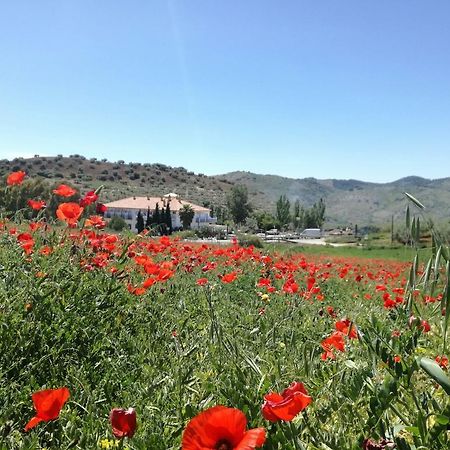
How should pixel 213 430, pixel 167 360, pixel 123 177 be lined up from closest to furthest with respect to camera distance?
pixel 213 430 → pixel 167 360 → pixel 123 177

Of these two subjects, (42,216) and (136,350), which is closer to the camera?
(136,350)

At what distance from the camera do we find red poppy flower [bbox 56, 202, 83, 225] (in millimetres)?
3531

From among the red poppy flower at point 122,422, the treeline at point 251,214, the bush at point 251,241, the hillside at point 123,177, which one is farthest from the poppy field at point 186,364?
the hillside at point 123,177

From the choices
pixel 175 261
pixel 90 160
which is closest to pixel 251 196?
pixel 90 160

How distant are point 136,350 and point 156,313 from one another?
0.96m

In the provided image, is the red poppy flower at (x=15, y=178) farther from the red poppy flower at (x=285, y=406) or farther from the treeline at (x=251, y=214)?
the treeline at (x=251, y=214)

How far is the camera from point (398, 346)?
2.05 m

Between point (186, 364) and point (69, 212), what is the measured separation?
1707 mm

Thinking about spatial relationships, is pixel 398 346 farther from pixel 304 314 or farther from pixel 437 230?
pixel 304 314

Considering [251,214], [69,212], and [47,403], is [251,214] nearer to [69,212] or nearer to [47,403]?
[69,212]

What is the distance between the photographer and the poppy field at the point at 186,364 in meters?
1.49

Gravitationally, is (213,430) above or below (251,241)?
above

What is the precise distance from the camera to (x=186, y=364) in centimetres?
229

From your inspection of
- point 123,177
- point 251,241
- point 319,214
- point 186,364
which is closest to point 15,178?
point 186,364
